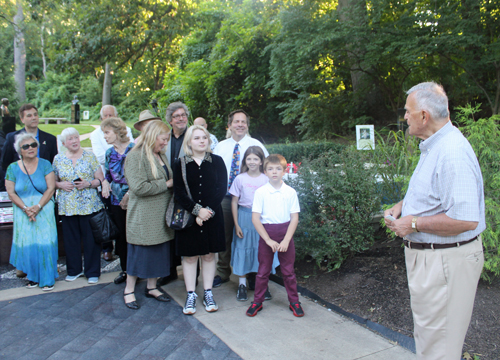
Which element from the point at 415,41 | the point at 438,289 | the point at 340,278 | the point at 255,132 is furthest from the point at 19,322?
the point at 255,132

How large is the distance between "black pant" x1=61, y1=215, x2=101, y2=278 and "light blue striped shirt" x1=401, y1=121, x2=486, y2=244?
351 centimetres

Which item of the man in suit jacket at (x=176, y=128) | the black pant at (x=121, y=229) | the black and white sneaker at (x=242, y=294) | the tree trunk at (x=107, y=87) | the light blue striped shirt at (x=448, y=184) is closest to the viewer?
the light blue striped shirt at (x=448, y=184)

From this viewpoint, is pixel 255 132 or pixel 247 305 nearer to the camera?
pixel 247 305

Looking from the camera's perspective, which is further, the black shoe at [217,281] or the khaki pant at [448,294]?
the black shoe at [217,281]

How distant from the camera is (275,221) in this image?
3.50 metres

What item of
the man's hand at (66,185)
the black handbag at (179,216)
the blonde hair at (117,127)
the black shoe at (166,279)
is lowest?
the black shoe at (166,279)

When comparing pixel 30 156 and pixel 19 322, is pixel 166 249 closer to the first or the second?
pixel 19 322

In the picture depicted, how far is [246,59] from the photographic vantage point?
59.2ft

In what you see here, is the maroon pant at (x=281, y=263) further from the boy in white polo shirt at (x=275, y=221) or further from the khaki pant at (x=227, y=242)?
the khaki pant at (x=227, y=242)

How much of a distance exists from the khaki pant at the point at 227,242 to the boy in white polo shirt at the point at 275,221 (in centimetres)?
78

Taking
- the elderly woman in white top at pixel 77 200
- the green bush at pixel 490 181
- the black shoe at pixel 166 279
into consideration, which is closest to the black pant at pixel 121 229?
the elderly woman in white top at pixel 77 200

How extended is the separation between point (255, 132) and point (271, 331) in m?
17.8

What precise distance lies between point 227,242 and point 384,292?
1729 millimetres

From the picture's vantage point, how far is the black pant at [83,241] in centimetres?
432
